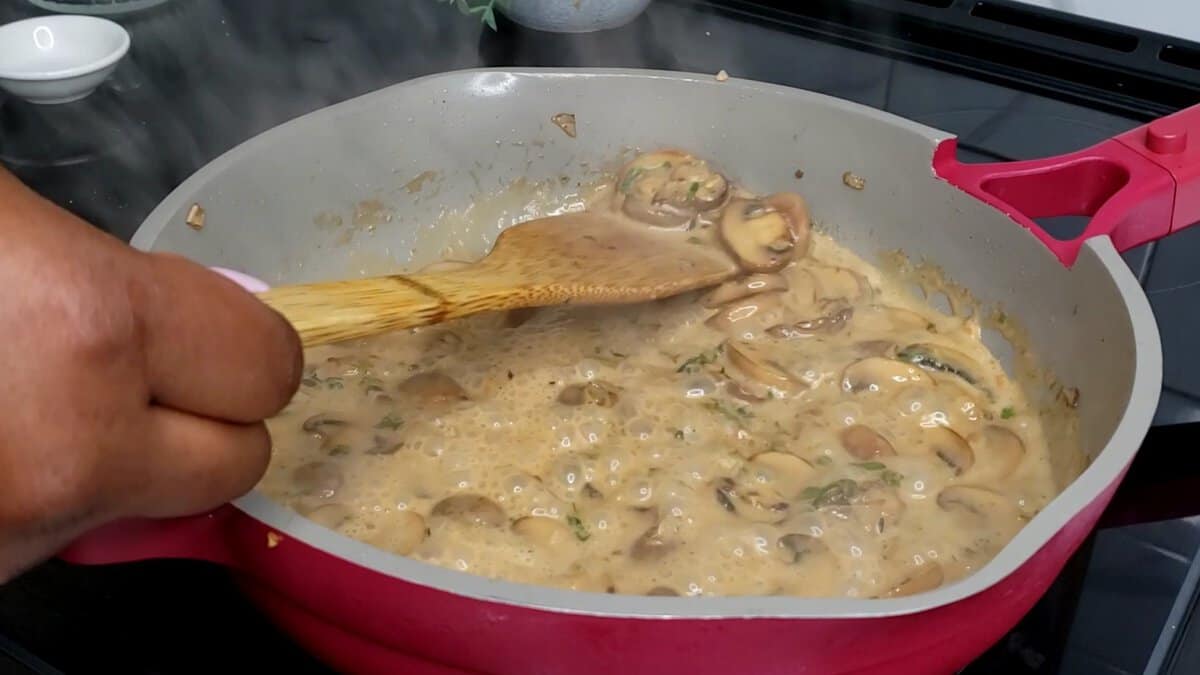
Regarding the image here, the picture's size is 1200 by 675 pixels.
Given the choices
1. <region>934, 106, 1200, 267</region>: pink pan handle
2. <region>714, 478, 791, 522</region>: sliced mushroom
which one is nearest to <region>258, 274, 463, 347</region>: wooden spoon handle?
<region>714, 478, 791, 522</region>: sliced mushroom

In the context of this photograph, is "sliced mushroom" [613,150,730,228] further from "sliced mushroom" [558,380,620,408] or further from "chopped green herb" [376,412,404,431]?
"chopped green herb" [376,412,404,431]

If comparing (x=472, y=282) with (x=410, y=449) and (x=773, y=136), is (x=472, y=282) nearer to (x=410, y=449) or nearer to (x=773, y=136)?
(x=410, y=449)

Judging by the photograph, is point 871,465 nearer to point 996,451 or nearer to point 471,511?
point 996,451

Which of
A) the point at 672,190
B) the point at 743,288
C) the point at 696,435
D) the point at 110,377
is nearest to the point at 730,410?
the point at 696,435

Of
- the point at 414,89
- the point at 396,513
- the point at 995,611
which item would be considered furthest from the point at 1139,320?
the point at 414,89

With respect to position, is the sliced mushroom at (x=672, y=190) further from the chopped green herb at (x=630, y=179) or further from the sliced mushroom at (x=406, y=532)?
the sliced mushroom at (x=406, y=532)
